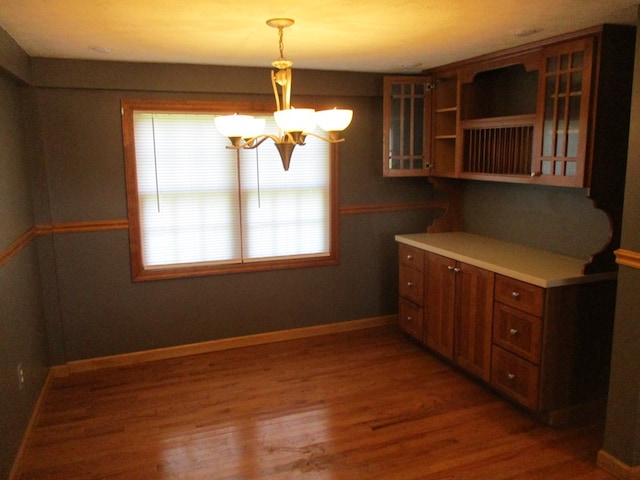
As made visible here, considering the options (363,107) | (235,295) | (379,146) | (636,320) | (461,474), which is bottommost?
(461,474)

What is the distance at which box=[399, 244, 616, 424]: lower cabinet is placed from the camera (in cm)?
289

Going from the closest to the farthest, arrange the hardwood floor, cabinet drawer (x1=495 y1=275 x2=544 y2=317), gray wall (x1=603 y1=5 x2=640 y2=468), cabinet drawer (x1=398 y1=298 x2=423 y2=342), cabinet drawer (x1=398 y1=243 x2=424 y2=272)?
gray wall (x1=603 y1=5 x2=640 y2=468), the hardwood floor, cabinet drawer (x1=495 y1=275 x2=544 y2=317), cabinet drawer (x1=398 y1=243 x2=424 y2=272), cabinet drawer (x1=398 y1=298 x2=423 y2=342)

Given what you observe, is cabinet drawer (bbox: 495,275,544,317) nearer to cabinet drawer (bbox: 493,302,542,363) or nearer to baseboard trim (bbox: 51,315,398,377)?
cabinet drawer (bbox: 493,302,542,363)

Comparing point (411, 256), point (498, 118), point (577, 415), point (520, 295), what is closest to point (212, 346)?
point (411, 256)

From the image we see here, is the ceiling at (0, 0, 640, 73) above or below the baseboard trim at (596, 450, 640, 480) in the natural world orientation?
above

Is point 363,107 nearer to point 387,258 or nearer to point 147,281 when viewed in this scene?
point 387,258

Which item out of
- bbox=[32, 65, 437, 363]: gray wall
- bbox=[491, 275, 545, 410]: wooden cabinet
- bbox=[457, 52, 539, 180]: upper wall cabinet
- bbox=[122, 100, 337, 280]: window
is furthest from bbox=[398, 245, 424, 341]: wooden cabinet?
bbox=[491, 275, 545, 410]: wooden cabinet

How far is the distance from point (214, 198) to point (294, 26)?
5.77ft

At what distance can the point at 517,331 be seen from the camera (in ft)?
9.97

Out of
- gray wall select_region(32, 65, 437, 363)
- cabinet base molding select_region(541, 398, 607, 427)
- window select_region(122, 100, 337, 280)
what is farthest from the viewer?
window select_region(122, 100, 337, 280)

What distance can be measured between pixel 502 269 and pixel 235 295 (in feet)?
6.99

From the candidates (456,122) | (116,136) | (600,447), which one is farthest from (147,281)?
(600,447)

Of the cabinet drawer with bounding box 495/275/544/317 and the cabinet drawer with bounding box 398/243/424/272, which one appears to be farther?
the cabinet drawer with bounding box 398/243/424/272

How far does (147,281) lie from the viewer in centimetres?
392
